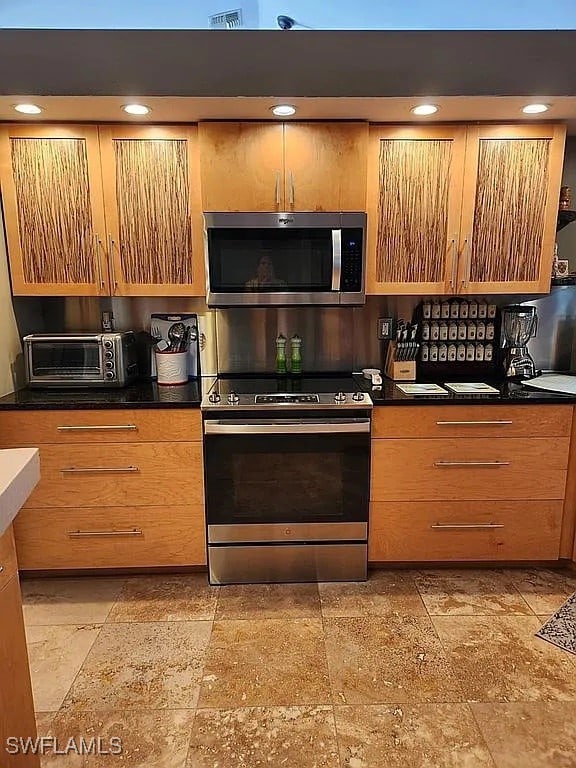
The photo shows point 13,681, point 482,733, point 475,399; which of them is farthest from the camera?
point 475,399

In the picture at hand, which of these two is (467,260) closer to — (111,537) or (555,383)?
(555,383)

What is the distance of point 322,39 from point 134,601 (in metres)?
2.48

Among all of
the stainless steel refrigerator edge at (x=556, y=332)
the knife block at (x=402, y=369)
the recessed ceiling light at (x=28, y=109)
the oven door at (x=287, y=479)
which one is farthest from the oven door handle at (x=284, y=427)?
the recessed ceiling light at (x=28, y=109)

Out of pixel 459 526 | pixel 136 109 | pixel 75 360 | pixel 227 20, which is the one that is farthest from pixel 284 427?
pixel 227 20

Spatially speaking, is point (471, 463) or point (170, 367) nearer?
point (471, 463)

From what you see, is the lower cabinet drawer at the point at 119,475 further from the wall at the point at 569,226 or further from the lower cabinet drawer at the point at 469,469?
the wall at the point at 569,226

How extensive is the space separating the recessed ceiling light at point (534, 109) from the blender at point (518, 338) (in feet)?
2.97

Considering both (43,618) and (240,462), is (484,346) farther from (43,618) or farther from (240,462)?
(43,618)

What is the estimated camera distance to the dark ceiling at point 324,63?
1883mm

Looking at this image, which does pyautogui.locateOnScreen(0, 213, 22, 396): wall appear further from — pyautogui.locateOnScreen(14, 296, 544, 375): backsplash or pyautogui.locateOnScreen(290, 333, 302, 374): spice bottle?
pyautogui.locateOnScreen(290, 333, 302, 374): spice bottle

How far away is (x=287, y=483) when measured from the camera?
2193mm

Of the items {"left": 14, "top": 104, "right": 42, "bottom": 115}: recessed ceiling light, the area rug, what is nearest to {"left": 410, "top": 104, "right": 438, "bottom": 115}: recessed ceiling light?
{"left": 14, "top": 104, "right": 42, "bottom": 115}: recessed ceiling light

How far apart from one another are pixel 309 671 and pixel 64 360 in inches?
68.0

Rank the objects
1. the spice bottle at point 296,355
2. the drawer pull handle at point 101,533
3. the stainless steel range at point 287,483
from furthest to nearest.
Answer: the spice bottle at point 296,355
the drawer pull handle at point 101,533
the stainless steel range at point 287,483
